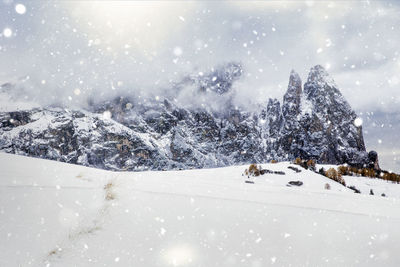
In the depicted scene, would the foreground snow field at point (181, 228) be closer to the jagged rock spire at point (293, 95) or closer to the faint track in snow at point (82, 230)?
the faint track in snow at point (82, 230)

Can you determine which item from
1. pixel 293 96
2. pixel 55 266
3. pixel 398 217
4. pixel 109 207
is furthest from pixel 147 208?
pixel 293 96

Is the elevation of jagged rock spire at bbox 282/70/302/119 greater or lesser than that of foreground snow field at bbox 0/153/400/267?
greater

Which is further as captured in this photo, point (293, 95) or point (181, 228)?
point (293, 95)

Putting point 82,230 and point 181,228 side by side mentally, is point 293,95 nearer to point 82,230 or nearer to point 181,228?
point 181,228

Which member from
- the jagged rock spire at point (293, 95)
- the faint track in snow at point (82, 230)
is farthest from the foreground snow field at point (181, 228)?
the jagged rock spire at point (293, 95)

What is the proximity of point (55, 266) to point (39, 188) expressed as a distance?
252 cm

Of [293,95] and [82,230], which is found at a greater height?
[293,95]

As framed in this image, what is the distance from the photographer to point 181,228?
365 cm

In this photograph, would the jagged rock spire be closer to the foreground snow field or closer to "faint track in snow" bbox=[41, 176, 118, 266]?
the foreground snow field

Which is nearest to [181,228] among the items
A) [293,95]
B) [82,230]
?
[82,230]

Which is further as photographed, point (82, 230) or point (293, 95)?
point (293, 95)

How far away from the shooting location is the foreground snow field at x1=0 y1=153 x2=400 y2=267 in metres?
3.02

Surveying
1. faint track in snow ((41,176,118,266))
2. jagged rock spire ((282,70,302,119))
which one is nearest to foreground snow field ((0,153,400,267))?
faint track in snow ((41,176,118,266))

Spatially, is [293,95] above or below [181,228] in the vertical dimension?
above
